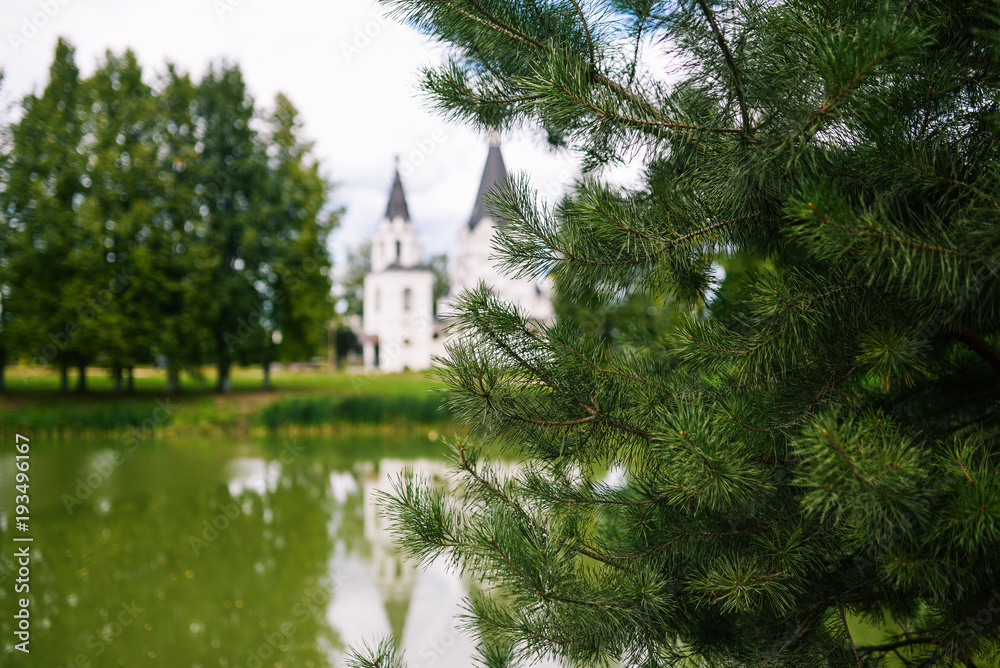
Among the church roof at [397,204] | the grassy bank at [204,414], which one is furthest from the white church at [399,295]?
the grassy bank at [204,414]

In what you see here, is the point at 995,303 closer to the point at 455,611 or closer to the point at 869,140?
the point at 869,140

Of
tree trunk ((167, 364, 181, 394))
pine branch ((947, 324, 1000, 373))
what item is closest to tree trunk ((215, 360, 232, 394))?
tree trunk ((167, 364, 181, 394))

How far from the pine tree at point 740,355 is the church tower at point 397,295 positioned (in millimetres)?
32439

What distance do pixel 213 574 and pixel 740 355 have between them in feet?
21.0

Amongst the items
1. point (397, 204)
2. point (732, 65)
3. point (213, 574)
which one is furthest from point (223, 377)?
point (732, 65)

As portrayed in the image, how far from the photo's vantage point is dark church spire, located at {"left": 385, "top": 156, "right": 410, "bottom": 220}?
114ft

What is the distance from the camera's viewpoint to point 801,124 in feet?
4.28

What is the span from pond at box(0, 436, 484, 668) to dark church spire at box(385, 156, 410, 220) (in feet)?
83.6

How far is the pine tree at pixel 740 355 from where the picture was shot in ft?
4.18

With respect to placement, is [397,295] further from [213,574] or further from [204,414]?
[213,574]

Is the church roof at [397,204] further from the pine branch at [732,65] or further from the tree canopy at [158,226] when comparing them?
the pine branch at [732,65]

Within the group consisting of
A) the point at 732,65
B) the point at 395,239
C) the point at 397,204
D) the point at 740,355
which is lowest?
the point at 740,355

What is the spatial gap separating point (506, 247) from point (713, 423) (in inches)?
26.5

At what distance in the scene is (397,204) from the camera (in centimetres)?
3512
